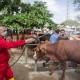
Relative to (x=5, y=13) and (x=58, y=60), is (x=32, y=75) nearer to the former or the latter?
(x=58, y=60)

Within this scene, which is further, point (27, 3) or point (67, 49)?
point (27, 3)

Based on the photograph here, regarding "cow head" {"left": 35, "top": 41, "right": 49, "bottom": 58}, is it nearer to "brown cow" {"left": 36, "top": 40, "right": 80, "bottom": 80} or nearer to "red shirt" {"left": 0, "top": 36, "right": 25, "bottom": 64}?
"brown cow" {"left": 36, "top": 40, "right": 80, "bottom": 80}

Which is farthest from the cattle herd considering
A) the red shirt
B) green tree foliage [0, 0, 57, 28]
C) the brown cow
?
green tree foliage [0, 0, 57, 28]

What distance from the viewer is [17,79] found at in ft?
27.7

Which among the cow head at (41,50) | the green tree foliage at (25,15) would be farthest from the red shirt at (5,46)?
the green tree foliage at (25,15)

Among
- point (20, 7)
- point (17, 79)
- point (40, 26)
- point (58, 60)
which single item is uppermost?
point (20, 7)

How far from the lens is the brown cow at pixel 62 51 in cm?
769

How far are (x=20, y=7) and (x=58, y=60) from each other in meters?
8.82

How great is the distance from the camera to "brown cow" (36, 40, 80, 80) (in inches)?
303

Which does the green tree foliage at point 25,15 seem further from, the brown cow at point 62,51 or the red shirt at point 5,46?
the red shirt at point 5,46

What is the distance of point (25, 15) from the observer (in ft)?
49.7

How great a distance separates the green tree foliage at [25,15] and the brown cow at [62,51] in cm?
691

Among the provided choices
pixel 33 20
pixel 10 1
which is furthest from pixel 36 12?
pixel 10 1

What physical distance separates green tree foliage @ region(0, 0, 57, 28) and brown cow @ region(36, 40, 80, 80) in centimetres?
691
